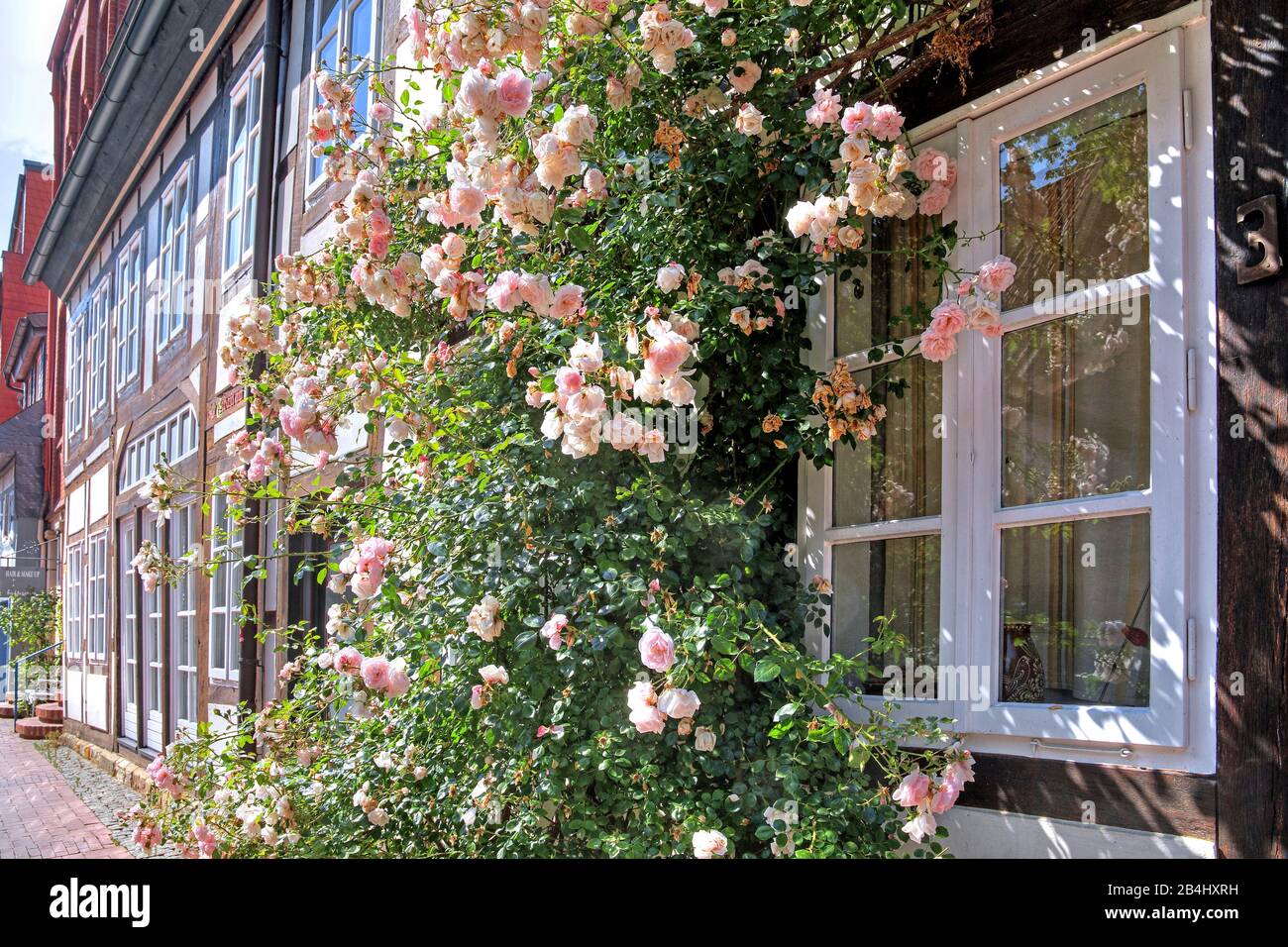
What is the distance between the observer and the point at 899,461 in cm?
310

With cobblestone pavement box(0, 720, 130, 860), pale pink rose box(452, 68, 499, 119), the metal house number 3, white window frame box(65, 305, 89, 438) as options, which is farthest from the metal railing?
the metal house number 3

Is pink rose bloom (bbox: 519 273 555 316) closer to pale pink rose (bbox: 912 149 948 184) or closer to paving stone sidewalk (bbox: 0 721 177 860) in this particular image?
pale pink rose (bbox: 912 149 948 184)

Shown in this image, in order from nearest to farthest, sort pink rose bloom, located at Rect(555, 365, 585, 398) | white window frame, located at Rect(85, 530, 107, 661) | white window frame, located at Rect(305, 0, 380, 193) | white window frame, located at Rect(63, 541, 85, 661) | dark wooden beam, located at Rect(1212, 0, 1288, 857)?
dark wooden beam, located at Rect(1212, 0, 1288, 857) → pink rose bloom, located at Rect(555, 365, 585, 398) → white window frame, located at Rect(305, 0, 380, 193) → white window frame, located at Rect(85, 530, 107, 661) → white window frame, located at Rect(63, 541, 85, 661)

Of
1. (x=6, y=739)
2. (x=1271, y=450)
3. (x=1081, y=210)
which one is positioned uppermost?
(x=1081, y=210)

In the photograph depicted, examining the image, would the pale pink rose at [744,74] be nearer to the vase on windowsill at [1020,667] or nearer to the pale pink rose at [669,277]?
the pale pink rose at [669,277]

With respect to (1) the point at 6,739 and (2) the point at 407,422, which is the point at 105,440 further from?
(2) the point at 407,422

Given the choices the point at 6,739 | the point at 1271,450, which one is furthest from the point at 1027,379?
the point at 6,739

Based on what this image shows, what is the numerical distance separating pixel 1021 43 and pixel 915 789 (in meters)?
1.87

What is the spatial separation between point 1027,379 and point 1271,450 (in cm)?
73

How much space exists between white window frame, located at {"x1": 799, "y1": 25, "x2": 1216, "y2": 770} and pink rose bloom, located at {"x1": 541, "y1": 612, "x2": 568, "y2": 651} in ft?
2.94

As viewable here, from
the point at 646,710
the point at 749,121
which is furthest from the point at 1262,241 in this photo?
the point at 646,710

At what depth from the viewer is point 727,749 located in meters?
2.92

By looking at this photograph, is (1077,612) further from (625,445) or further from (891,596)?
(625,445)

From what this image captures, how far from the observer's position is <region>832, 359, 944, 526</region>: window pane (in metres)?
2.99
